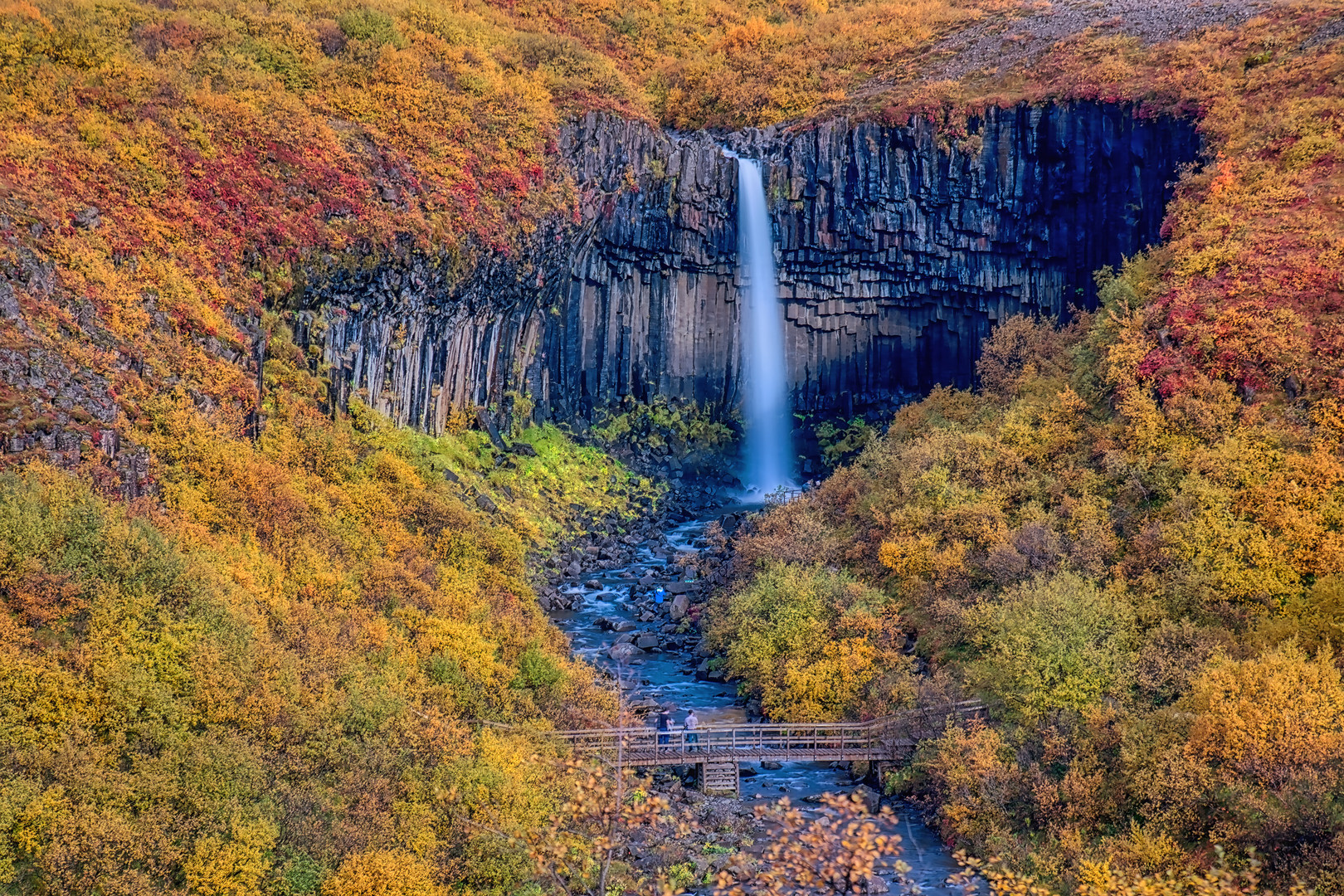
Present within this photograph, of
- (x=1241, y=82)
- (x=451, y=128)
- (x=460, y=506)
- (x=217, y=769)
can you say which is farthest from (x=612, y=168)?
(x=217, y=769)

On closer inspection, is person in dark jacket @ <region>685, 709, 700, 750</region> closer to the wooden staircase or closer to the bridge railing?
the bridge railing

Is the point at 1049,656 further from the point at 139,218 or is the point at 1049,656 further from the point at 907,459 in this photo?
the point at 139,218

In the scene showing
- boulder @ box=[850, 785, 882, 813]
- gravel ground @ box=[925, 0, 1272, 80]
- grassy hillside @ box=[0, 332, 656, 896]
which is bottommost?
boulder @ box=[850, 785, 882, 813]

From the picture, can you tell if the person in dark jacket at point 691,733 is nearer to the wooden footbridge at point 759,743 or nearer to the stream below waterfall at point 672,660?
the wooden footbridge at point 759,743

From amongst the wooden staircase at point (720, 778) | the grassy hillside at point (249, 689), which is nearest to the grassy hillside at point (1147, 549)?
the wooden staircase at point (720, 778)

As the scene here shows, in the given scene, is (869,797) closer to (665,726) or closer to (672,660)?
(665,726)

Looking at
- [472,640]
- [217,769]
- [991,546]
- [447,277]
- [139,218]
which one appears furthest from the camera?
[447,277]

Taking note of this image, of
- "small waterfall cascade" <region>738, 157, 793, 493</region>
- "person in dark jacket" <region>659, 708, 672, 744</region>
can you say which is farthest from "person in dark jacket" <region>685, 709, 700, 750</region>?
"small waterfall cascade" <region>738, 157, 793, 493</region>
